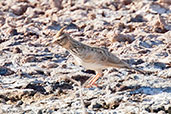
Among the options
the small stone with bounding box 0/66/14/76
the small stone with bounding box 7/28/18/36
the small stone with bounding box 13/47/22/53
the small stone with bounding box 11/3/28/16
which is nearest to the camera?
the small stone with bounding box 0/66/14/76

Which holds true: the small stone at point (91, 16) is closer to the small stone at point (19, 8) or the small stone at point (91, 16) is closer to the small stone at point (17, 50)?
the small stone at point (19, 8)

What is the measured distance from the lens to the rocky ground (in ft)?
19.7

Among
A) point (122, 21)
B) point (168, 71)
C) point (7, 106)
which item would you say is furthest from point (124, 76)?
point (122, 21)

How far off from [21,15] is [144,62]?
3836 mm

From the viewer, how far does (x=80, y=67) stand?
7609mm

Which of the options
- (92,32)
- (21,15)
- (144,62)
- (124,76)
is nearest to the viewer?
Answer: (124,76)

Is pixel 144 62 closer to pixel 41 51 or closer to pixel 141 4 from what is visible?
pixel 41 51

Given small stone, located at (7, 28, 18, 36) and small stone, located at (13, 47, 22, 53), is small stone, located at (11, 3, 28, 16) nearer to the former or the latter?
small stone, located at (7, 28, 18, 36)

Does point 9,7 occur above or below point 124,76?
above

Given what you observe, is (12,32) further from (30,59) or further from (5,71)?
(5,71)

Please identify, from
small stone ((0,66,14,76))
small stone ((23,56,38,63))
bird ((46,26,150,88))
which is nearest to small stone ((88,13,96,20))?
small stone ((23,56,38,63))

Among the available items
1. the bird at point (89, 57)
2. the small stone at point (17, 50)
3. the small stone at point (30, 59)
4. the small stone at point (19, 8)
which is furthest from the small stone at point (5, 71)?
the small stone at point (19, 8)

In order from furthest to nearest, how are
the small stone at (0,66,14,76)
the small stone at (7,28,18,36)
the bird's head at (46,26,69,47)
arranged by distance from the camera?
1. the small stone at (7,28,18,36)
2. the small stone at (0,66,14,76)
3. the bird's head at (46,26,69,47)

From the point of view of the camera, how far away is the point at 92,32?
9.20 metres
